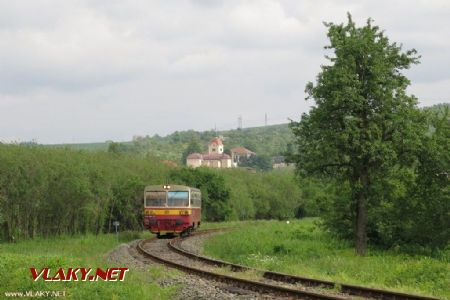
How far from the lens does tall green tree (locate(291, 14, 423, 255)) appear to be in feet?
72.2

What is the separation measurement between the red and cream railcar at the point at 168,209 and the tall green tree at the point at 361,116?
41.7 feet

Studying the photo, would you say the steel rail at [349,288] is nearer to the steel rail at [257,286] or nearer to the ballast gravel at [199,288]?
the steel rail at [257,286]

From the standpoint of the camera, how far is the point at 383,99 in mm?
22328

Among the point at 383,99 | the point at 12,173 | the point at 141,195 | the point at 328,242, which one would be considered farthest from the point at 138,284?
the point at 141,195

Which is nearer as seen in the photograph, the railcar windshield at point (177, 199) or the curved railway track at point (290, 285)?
the curved railway track at point (290, 285)

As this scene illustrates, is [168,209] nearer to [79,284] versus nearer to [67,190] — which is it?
[67,190]

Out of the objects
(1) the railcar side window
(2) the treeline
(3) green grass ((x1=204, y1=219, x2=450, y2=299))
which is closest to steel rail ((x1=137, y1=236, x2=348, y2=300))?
(3) green grass ((x1=204, y1=219, x2=450, y2=299))

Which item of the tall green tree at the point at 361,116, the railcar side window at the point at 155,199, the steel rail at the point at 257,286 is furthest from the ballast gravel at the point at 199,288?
the railcar side window at the point at 155,199

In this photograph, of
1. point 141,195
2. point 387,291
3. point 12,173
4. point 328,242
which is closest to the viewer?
point 387,291

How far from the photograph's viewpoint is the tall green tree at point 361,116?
866 inches

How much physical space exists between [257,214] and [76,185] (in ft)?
170

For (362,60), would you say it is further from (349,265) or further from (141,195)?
Answer: (141,195)

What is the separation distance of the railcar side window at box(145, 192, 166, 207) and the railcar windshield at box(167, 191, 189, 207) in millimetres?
335

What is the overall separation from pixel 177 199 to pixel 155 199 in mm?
1422
